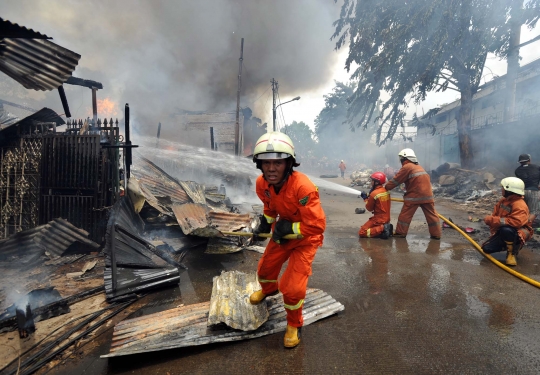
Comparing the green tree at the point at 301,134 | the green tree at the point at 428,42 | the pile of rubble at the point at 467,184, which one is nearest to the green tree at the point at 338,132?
the green tree at the point at 301,134

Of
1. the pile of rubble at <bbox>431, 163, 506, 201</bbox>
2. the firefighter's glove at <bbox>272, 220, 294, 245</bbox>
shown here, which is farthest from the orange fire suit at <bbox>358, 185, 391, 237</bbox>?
the pile of rubble at <bbox>431, 163, 506, 201</bbox>

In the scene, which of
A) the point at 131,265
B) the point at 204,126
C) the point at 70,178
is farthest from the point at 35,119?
the point at 204,126

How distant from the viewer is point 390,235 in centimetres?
606

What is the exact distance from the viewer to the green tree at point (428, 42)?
13.0m

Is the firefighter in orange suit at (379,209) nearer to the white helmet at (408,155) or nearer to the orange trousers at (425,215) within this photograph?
the orange trousers at (425,215)

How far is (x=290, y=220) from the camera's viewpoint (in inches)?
107

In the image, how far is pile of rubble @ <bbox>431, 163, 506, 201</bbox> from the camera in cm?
1137

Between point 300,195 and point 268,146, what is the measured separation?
531mm

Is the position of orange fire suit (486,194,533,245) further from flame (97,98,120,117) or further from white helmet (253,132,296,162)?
flame (97,98,120,117)

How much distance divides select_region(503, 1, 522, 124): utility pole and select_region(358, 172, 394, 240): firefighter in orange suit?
13507 mm

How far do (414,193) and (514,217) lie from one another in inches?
67.8

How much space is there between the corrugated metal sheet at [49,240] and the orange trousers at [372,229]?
5.20m

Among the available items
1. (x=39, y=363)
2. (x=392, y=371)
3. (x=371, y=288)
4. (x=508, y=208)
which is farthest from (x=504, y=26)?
(x=39, y=363)

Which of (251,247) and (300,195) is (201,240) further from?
(300,195)
